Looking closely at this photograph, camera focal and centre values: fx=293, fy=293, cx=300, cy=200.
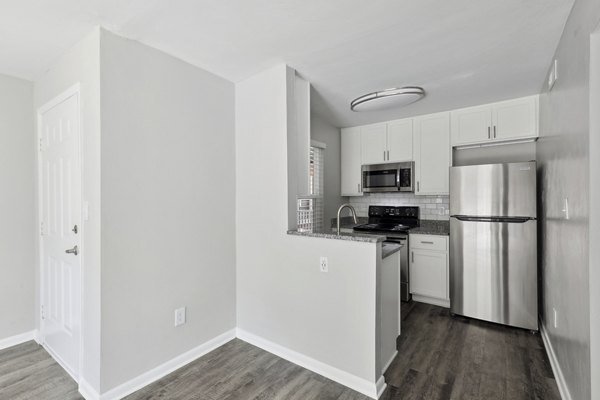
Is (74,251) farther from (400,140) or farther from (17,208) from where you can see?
(400,140)

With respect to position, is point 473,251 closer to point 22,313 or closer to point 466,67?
point 466,67

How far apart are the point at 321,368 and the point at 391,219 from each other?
259cm

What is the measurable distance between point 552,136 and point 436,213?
1.79 m

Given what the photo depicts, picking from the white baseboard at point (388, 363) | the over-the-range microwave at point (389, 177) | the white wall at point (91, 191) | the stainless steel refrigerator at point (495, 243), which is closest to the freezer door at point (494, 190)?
the stainless steel refrigerator at point (495, 243)

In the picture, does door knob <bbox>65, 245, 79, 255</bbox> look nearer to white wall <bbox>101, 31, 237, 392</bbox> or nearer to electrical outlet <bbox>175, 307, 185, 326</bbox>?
white wall <bbox>101, 31, 237, 392</bbox>

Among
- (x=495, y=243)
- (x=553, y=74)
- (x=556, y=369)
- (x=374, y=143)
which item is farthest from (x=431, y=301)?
(x=553, y=74)

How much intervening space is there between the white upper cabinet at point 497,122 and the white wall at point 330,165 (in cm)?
158

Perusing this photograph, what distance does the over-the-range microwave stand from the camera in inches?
153

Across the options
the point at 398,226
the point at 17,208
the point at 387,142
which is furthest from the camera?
the point at 387,142

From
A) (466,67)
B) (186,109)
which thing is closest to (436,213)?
(466,67)

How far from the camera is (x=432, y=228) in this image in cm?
372

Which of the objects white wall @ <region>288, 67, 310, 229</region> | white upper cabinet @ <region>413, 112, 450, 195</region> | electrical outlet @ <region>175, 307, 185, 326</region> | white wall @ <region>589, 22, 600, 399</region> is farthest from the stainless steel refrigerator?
electrical outlet @ <region>175, 307, 185, 326</region>

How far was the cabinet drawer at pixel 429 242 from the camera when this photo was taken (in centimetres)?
341

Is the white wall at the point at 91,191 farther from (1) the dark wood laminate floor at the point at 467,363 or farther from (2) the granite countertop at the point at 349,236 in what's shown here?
(1) the dark wood laminate floor at the point at 467,363
